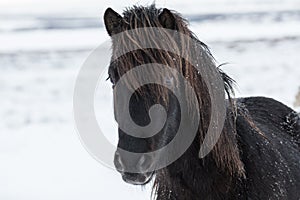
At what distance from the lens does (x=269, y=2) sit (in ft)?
67.9

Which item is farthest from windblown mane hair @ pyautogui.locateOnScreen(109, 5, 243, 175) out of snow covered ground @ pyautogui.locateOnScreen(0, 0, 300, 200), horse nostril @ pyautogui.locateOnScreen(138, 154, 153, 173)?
snow covered ground @ pyautogui.locateOnScreen(0, 0, 300, 200)

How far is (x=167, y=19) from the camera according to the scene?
95.1 inches

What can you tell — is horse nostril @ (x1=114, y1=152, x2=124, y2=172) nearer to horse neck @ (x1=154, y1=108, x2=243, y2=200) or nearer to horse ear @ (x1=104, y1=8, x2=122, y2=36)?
horse neck @ (x1=154, y1=108, x2=243, y2=200)

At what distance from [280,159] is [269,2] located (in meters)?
18.6

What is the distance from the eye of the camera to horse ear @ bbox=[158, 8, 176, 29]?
2.40 meters

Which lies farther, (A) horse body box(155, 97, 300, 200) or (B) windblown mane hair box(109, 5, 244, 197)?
(A) horse body box(155, 97, 300, 200)

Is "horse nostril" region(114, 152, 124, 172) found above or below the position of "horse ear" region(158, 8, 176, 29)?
below

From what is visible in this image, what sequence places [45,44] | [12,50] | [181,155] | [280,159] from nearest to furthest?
[181,155], [280,159], [12,50], [45,44]

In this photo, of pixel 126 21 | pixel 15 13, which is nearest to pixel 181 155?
pixel 126 21

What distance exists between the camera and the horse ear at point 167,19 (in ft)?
7.87

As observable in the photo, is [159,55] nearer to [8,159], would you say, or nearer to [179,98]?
[179,98]

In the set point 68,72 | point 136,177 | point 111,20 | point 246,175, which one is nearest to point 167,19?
point 111,20

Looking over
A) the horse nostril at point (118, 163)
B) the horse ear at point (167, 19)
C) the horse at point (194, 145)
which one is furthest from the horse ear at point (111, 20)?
the horse nostril at point (118, 163)

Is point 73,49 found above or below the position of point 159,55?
below
